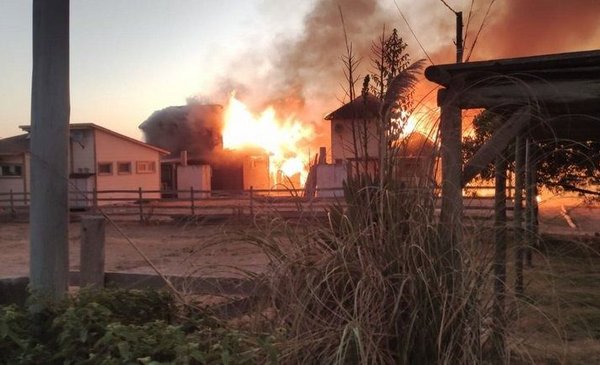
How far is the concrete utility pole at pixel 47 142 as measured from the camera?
3395 millimetres

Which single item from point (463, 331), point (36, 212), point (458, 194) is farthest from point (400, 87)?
point (36, 212)

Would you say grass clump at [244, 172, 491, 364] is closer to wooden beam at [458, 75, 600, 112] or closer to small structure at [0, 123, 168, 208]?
wooden beam at [458, 75, 600, 112]

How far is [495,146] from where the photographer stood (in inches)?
160

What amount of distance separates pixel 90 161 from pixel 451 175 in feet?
94.1

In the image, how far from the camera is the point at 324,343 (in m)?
→ 2.57

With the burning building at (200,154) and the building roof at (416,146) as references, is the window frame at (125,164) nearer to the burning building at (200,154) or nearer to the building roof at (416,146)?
the burning building at (200,154)

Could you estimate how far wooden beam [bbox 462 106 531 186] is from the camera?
3955 mm

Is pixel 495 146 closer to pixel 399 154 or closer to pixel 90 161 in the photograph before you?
pixel 399 154

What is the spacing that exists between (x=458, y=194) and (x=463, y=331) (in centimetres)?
83

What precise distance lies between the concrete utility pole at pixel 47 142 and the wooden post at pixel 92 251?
56 cm

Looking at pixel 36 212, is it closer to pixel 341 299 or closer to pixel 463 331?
pixel 341 299

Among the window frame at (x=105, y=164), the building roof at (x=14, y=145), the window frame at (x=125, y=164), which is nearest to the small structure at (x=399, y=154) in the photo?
the building roof at (x=14, y=145)

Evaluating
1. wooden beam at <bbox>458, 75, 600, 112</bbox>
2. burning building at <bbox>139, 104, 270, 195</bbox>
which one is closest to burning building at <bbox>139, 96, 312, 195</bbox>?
burning building at <bbox>139, 104, 270, 195</bbox>

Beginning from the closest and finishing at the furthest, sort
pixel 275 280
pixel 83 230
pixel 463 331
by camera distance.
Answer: pixel 463 331, pixel 275 280, pixel 83 230
